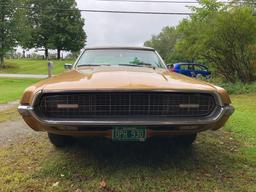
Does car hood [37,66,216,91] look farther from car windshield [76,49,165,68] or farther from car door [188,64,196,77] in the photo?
car door [188,64,196,77]

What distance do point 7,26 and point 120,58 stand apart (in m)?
34.6

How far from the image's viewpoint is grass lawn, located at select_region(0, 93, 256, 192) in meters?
3.74

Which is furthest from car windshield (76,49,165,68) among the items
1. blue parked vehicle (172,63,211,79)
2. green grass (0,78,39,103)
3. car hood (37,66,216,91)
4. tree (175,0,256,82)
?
blue parked vehicle (172,63,211,79)

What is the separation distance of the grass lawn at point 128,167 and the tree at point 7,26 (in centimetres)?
3443

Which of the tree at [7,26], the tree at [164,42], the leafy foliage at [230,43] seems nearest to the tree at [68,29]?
the tree at [164,42]

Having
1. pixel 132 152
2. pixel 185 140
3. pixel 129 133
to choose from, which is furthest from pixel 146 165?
pixel 185 140

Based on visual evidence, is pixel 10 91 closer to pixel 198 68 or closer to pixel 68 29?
pixel 198 68

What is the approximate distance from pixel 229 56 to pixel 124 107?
15.1 m

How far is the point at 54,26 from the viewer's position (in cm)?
5269

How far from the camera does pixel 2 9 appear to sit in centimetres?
3738

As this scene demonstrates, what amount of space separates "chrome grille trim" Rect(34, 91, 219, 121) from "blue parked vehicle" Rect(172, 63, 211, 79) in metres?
16.4

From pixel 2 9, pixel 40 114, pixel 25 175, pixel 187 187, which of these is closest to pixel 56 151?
pixel 25 175

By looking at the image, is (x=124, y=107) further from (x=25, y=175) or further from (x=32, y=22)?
(x=32, y=22)

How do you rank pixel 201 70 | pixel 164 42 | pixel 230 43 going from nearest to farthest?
pixel 230 43, pixel 201 70, pixel 164 42
